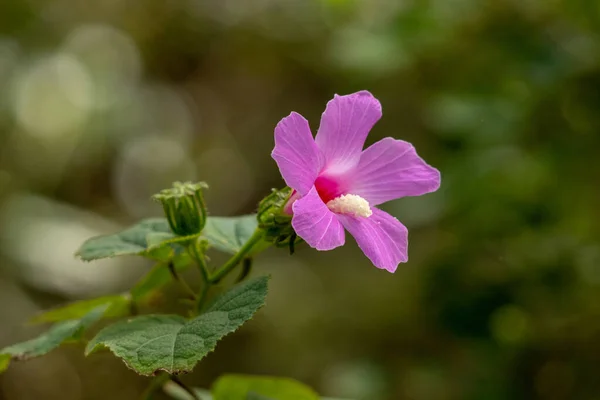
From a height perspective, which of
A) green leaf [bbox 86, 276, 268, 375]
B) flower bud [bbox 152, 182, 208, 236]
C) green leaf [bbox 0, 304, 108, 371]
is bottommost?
green leaf [bbox 0, 304, 108, 371]

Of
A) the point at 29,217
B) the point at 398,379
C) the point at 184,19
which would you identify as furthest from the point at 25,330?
the point at 184,19

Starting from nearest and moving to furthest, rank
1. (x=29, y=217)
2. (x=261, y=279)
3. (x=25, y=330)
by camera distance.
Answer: (x=261, y=279), (x=25, y=330), (x=29, y=217)

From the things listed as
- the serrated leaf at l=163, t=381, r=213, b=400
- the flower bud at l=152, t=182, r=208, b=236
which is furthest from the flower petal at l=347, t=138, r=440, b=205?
the serrated leaf at l=163, t=381, r=213, b=400

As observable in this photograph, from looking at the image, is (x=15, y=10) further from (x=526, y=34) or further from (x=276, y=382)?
(x=276, y=382)

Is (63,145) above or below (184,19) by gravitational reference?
below

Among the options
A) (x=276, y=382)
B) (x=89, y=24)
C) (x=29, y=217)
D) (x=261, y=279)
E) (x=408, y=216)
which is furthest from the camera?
(x=89, y=24)

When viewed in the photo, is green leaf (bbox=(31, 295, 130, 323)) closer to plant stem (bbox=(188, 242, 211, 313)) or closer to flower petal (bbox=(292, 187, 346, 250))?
plant stem (bbox=(188, 242, 211, 313))

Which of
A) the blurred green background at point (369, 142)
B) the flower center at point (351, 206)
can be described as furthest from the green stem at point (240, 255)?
the blurred green background at point (369, 142)
